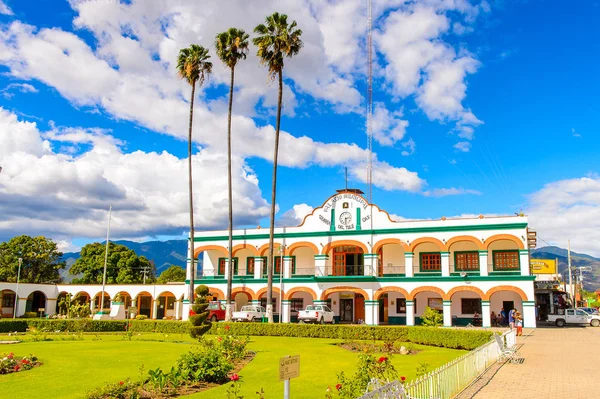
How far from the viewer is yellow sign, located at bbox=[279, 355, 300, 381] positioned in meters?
6.92

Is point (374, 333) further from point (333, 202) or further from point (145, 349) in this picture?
point (333, 202)

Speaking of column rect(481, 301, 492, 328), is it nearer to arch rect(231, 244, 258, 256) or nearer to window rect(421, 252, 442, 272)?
window rect(421, 252, 442, 272)

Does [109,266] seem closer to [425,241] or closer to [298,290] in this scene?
[298,290]

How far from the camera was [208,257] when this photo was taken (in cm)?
4578

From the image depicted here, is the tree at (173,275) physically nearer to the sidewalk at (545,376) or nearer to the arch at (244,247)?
the arch at (244,247)

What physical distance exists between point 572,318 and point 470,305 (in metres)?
8.42

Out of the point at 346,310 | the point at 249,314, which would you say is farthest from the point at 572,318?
the point at 249,314

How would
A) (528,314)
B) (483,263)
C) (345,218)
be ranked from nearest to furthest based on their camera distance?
1. (528,314)
2. (483,263)
3. (345,218)

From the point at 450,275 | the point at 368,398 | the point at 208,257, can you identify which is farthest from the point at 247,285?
the point at 368,398

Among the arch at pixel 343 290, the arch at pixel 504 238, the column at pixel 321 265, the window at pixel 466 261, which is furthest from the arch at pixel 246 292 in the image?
the arch at pixel 504 238

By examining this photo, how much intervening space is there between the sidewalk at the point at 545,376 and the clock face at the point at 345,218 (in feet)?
61.2

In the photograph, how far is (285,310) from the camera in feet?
132

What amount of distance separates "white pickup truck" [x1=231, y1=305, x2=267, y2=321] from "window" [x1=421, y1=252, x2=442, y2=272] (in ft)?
40.9

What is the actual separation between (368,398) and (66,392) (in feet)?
29.9
